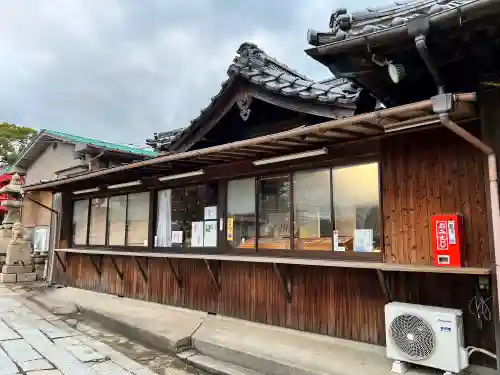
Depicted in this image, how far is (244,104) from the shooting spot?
5.77m

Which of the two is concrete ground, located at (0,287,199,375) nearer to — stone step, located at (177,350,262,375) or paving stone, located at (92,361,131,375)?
paving stone, located at (92,361,131,375)

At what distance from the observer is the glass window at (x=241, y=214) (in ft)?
19.5

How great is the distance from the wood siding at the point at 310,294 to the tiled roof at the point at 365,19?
2.72 meters

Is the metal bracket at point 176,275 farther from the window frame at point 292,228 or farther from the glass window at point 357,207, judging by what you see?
the glass window at point 357,207

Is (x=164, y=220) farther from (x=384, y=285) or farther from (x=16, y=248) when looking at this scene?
(x=16, y=248)

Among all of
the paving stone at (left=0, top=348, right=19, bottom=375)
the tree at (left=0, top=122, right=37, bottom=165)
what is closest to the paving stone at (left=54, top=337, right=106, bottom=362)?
the paving stone at (left=0, top=348, right=19, bottom=375)

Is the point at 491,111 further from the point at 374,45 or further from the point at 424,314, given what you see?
the point at 424,314

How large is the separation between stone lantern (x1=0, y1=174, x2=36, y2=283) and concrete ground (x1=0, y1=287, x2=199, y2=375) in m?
5.22

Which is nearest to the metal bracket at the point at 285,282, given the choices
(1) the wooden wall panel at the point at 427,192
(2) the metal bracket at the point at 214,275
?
(2) the metal bracket at the point at 214,275

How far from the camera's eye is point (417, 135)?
418 centimetres

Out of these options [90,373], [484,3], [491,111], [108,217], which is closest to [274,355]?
[90,373]

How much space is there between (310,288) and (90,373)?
307cm

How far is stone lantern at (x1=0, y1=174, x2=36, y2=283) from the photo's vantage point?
38.2ft

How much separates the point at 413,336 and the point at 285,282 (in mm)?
2013
